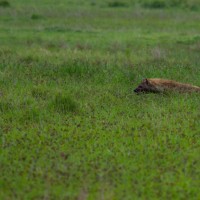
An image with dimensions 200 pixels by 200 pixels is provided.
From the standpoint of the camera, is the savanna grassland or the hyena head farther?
the hyena head

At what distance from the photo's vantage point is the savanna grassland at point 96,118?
18.6 feet

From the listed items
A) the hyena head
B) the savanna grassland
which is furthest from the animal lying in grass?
the savanna grassland

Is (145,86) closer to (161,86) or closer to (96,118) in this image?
(161,86)

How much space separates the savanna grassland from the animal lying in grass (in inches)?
6.2

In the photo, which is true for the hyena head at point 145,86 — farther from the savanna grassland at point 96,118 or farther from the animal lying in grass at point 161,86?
the savanna grassland at point 96,118

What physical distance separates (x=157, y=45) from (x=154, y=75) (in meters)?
3.98

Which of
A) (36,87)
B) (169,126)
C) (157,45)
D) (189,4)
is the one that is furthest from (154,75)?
(189,4)

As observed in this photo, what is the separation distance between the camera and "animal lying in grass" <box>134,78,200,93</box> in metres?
9.16

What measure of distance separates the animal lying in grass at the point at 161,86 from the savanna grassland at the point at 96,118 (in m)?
0.16

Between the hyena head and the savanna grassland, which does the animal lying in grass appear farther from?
the savanna grassland

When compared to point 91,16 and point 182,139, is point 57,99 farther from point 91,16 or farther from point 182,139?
point 91,16


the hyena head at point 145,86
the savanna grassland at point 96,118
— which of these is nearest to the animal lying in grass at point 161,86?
the hyena head at point 145,86

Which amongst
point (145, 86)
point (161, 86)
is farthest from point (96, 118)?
point (161, 86)

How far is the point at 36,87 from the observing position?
9.20m
